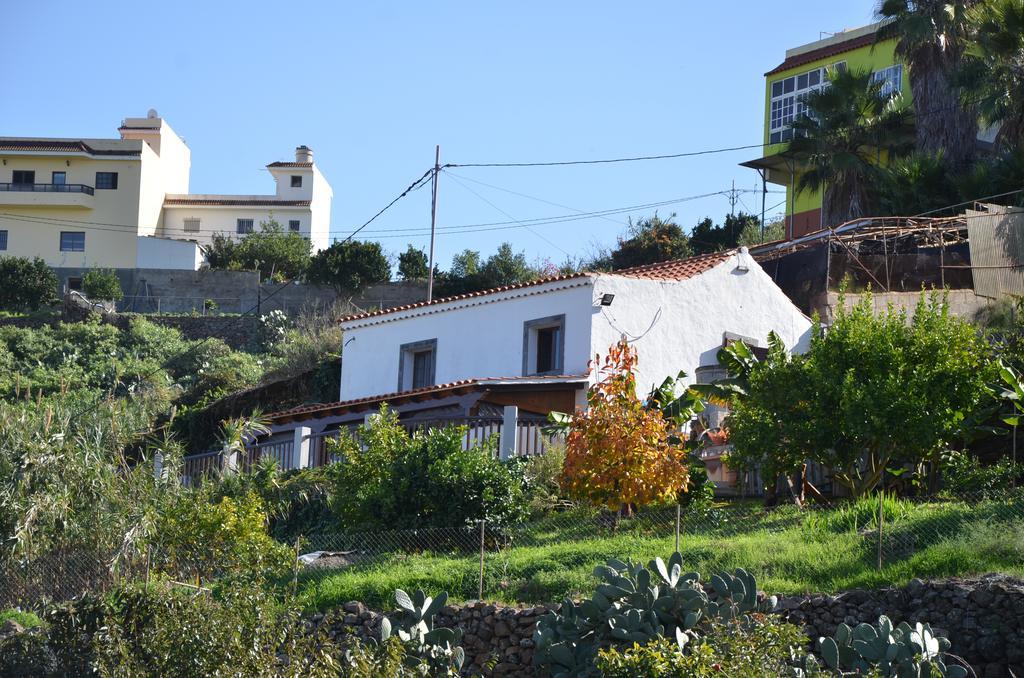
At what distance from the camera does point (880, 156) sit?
44531 mm

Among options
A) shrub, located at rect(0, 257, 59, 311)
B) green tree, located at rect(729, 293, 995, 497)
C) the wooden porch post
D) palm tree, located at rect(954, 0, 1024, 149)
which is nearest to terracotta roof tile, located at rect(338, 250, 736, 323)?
the wooden porch post

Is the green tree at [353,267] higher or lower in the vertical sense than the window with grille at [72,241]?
lower

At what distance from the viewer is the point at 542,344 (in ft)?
87.0

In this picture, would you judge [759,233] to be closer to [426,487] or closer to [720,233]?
→ [720,233]

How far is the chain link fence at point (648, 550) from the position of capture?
1545 cm

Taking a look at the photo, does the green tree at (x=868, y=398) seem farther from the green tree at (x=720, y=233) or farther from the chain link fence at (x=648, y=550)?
the green tree at (x=720, y=233)

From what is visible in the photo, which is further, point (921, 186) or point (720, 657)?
point (921, 186)

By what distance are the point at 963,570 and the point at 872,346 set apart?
15.6 feet

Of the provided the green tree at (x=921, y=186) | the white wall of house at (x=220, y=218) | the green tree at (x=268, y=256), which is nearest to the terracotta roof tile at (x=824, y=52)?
the green tree at (x=921, y=186)

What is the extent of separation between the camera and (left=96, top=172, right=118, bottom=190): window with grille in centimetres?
6500

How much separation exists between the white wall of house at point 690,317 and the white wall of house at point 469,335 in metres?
0.56

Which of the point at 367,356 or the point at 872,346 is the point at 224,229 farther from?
the point at 872,346

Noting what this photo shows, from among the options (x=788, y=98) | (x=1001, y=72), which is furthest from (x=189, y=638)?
(x=788, y=98)

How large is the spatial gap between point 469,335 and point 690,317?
4.63 m
